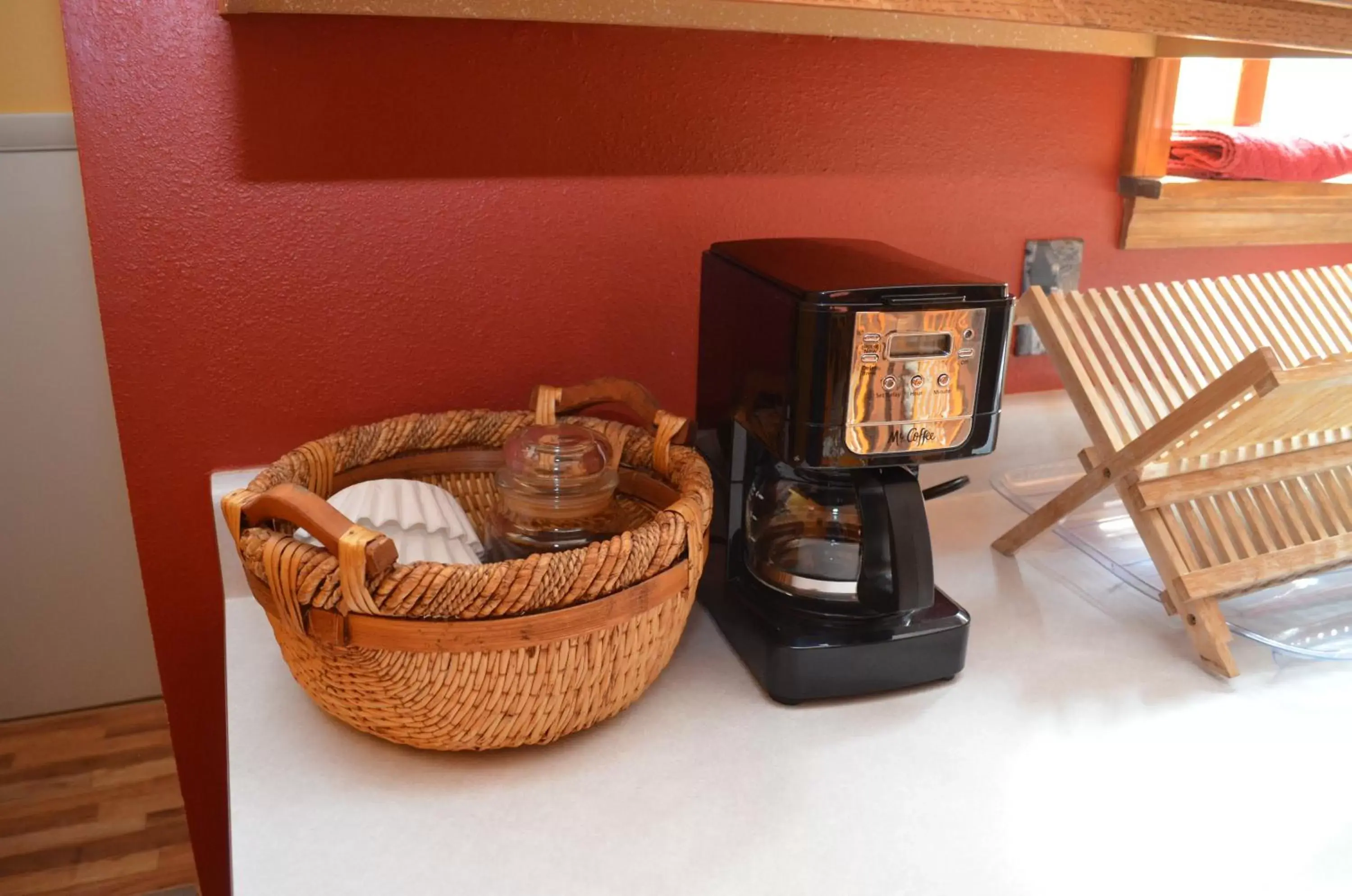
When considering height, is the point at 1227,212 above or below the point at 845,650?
above

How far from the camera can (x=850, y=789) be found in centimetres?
73

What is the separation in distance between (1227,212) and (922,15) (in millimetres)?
781

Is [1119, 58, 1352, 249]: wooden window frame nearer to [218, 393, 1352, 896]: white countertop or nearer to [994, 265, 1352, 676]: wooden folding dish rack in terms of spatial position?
[994, 265, 1352, 676]: wooden folding dish rack

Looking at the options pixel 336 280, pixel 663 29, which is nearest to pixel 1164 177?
pixel 663 29

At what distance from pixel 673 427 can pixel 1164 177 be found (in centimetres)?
77

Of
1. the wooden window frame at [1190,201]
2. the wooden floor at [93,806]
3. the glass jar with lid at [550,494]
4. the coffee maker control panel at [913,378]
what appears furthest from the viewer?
the wooden floor at [93,806]

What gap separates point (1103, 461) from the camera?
94cm

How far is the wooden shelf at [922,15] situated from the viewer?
0.71 m

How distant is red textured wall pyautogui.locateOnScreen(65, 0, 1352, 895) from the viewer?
2.88 ft

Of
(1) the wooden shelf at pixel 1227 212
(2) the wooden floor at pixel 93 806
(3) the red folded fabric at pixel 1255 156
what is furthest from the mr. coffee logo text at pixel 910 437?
(2) the wooden floor at pixel 93 806

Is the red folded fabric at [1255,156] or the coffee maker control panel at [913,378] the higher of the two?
the red folded fabric at [1255,156]

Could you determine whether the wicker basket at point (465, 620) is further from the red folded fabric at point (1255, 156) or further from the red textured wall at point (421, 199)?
the red folded fabric at point (1255, 156)

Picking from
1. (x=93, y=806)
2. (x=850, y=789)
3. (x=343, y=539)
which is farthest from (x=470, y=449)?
(x=93, y=806)

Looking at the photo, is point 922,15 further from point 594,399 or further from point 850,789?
point 850,789
